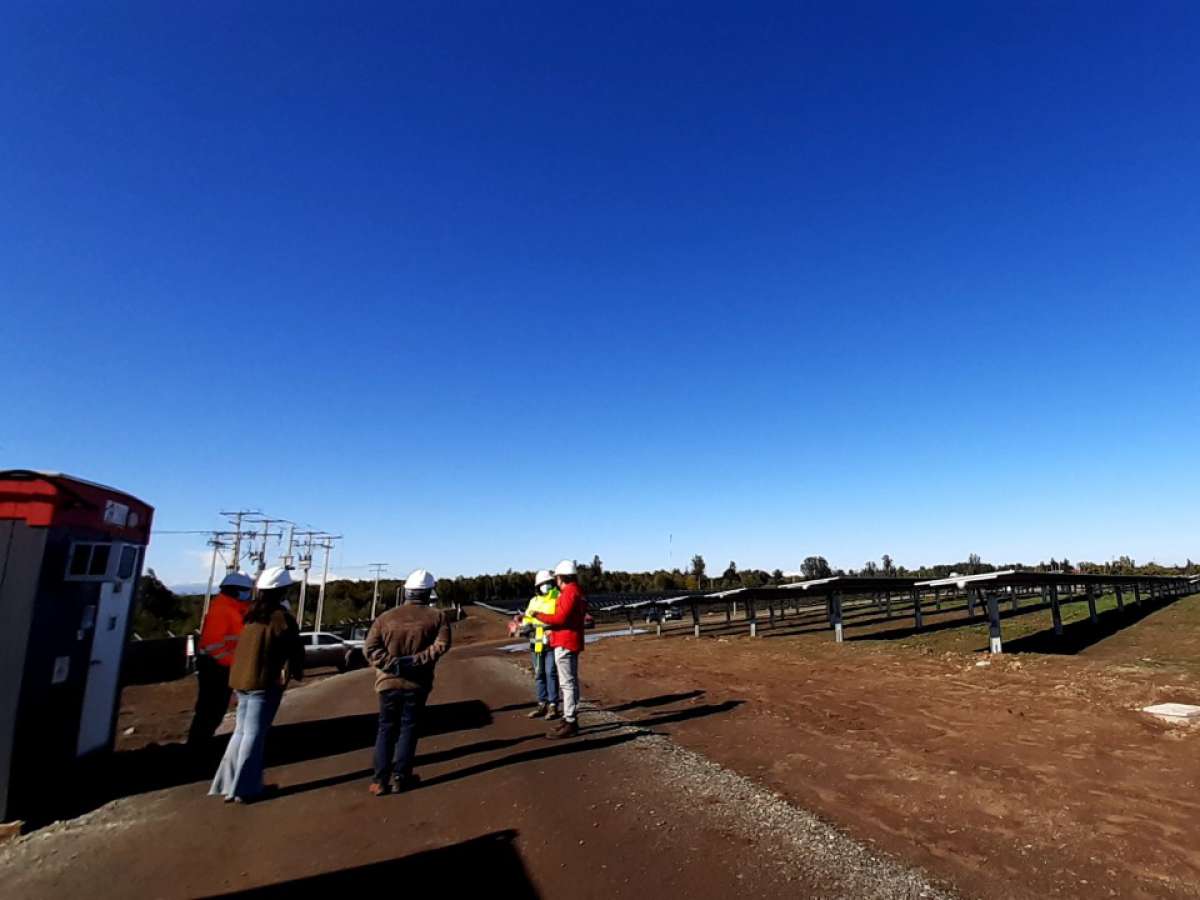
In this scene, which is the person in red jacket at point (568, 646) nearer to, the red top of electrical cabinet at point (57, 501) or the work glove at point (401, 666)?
the work glove at point (401, 666)

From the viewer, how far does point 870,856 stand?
4145 millimetres

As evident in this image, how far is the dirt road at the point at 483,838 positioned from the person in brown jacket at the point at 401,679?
292 mm

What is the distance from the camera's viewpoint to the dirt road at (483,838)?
3938 mm

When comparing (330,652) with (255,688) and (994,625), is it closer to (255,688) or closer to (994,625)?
(255,688)

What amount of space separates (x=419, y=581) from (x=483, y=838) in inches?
96.7

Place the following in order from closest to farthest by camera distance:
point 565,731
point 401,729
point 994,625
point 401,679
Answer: point 401,679 < point 401,729 < point 565,731 < point 994,625

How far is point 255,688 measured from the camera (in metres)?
5.59

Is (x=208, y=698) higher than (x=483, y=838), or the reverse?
(x=208, y=698)

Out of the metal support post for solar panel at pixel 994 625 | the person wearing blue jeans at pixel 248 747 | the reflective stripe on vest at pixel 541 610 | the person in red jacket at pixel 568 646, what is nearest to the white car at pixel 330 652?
the reflective stripe on vest at pixel 541 610

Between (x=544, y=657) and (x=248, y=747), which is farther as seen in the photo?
(x=544, y=657)

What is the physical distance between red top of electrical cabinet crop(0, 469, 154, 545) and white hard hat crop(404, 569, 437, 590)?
3.26m

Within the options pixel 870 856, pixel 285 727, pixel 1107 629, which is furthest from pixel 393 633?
pixel 1107 629

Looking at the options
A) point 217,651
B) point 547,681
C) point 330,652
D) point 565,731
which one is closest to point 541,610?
point 547,681

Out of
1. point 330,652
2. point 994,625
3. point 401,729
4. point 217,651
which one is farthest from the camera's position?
point 330,652
